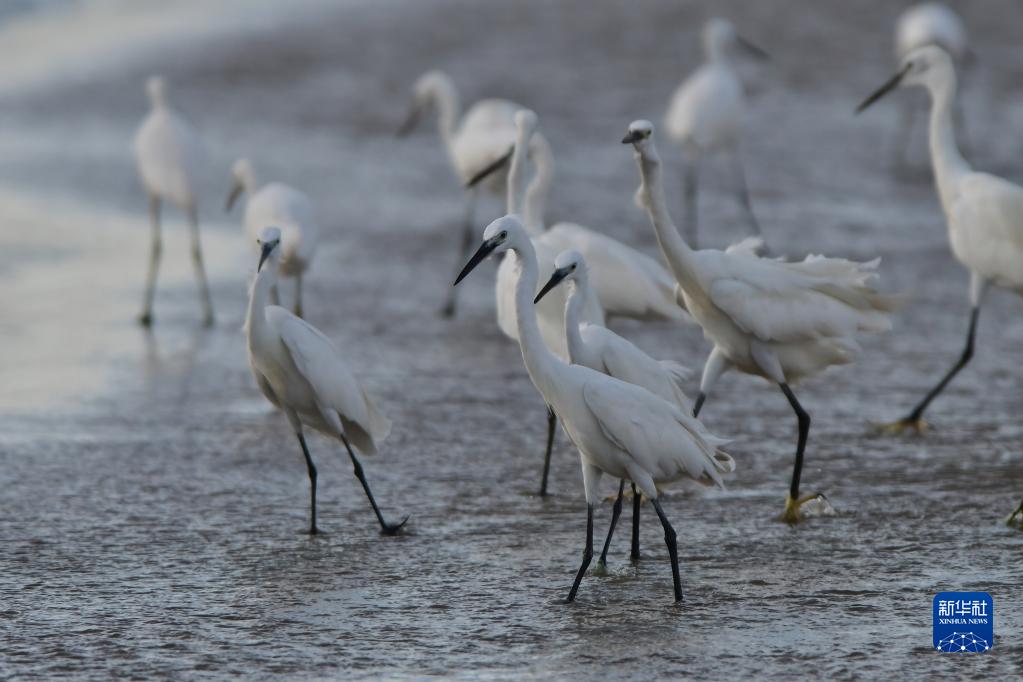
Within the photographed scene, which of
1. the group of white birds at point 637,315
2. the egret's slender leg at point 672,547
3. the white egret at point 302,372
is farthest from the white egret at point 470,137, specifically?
the egret's slender leg at point 672,547

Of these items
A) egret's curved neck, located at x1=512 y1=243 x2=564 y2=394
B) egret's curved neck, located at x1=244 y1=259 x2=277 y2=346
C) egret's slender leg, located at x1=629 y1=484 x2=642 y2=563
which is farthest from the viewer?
egret's curved neck, located at x1=244 y1=259 x2=277 y2=346

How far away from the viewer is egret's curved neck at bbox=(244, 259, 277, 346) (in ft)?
21.2

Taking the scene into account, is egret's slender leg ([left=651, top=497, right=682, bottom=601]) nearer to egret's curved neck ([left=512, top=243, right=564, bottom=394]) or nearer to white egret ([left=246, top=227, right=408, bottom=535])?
egret's curved neck ([left=512, top=243, right=564, bottom=394])

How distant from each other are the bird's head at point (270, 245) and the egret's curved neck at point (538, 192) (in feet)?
6.14

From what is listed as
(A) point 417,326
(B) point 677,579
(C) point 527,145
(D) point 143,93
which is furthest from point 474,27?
(B) point 677,579

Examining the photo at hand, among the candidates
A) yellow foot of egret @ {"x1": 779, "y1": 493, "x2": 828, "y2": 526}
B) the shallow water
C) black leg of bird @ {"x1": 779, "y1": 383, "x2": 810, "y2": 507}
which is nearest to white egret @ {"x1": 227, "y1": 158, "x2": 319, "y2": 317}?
the shallow water

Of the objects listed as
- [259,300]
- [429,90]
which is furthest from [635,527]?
[429,90]

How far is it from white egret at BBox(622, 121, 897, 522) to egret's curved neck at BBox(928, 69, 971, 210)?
171 cm

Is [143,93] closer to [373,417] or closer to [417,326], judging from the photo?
[417,326]

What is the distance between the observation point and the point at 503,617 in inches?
214

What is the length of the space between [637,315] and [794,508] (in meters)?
1.76

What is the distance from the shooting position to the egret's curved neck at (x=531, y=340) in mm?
5672

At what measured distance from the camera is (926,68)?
28.9ft

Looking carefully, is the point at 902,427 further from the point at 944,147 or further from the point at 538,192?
the point at 538,192
